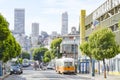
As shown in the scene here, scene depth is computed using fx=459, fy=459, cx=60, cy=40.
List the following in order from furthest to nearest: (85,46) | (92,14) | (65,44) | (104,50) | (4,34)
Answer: (65,44) < (92,14) < (85,46) < (104,50) < (4,34)

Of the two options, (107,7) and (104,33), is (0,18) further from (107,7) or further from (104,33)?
(107,7)

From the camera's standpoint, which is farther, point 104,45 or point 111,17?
point 111,17

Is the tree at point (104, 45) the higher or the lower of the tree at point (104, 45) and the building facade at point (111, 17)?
the lower

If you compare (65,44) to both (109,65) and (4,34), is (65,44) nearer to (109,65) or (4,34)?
(109,65)

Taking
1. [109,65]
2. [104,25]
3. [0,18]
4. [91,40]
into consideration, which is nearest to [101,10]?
[104,25]

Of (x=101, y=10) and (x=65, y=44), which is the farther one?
(x=65, y=44)

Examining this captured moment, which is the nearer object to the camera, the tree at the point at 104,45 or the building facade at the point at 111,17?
the tree at the point at 104,45

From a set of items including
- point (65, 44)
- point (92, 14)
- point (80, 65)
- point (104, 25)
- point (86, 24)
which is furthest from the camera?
point (65, 44)

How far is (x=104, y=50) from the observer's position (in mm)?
58031

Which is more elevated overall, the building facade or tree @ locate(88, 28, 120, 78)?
the building facade

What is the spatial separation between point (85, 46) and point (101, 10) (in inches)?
665

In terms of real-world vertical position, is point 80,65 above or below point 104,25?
below

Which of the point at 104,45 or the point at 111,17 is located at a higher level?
the point at 111,17

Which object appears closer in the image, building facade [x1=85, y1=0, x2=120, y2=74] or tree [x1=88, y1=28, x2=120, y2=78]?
tree [x1=88, y1=28, x2=120, y2=78]
